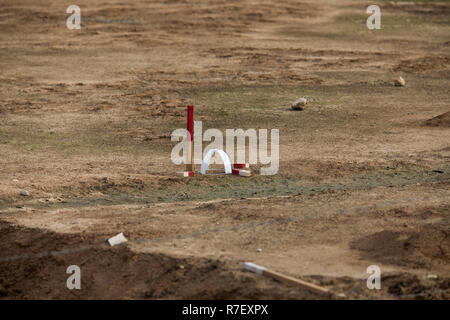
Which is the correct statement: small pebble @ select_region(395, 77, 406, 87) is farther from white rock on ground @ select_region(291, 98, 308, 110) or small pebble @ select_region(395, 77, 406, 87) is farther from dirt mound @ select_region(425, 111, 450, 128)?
dirt mound @ select_region(425, 111, 450, 128)

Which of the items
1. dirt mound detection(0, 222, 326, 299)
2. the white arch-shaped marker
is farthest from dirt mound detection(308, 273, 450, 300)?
the white arch-shaped marker

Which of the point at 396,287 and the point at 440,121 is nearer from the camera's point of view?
the point at 396,287

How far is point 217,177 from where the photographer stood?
11688 mm

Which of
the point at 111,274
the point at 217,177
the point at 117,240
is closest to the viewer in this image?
the point at 111,274

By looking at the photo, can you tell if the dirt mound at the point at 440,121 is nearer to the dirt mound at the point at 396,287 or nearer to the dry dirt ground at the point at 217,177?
the dry dirt ground at the point at 217,177

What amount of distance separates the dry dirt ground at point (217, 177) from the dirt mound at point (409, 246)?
24 mm

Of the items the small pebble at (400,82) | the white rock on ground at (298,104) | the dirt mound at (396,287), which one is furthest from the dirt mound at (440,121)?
the dirt mound at (396,287)

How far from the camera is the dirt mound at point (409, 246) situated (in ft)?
26.4

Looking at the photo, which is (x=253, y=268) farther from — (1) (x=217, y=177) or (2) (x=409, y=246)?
(1) (x=217, y=177)

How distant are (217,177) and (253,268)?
4.30 metres

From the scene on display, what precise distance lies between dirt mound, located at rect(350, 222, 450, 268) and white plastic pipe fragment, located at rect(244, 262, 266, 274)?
1.31 metres

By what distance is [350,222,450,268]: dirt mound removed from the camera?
806 centimetres

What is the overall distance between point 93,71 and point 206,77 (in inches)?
115

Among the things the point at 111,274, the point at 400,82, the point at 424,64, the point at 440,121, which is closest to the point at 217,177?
the point at 111,274
